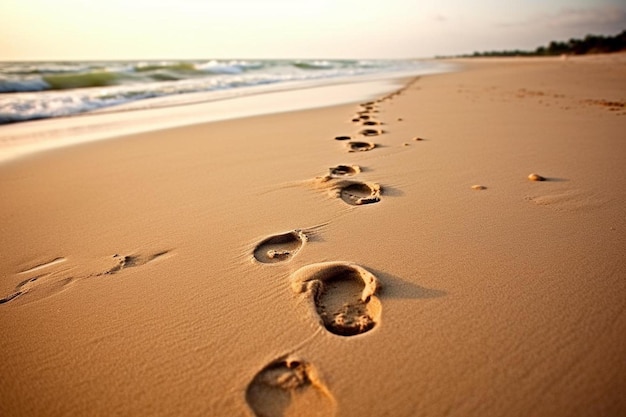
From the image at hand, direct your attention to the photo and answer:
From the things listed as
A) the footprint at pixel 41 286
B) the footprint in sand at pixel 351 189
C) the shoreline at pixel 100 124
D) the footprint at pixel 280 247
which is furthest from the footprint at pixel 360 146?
the shoreline at pixel 100 124

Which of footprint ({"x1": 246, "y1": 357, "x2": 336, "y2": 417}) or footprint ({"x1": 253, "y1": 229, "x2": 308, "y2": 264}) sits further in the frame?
footprint ({"x1": 253, "y1": 229, "x2": 308, "y2": 264})

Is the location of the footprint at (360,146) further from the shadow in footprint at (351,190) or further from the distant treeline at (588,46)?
the distant treeline at (588,46)

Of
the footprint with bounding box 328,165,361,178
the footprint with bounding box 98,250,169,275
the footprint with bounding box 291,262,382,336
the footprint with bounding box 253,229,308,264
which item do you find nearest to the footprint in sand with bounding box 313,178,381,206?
the footprint with bounding box 328,165,361,178

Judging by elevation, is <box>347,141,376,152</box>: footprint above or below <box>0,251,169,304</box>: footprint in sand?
below

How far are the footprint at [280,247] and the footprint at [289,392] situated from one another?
1.99 ft

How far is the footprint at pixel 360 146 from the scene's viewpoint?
318 cm

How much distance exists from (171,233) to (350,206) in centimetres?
102

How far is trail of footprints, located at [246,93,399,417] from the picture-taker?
89cm

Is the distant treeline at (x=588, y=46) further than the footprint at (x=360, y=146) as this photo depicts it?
Yes

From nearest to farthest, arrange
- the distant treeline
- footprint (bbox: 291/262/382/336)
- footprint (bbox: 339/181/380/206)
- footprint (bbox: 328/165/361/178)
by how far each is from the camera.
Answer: footprint (bbox: 291/262/382/336)
footprint (bbox: 339/181/380/206)
footprint (bbox: 328/165/361/178)
the distant treeline

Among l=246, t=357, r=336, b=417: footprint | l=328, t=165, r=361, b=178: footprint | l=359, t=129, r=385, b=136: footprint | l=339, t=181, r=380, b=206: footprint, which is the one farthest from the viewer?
l=359, t=129, r=385, b=136: footprint

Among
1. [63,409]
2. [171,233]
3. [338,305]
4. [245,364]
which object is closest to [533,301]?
[338,305]

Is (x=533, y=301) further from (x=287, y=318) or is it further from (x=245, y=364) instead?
(x=245, y=364)

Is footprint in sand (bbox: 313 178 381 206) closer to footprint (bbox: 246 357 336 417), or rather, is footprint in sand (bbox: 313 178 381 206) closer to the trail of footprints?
the trail of footprints
